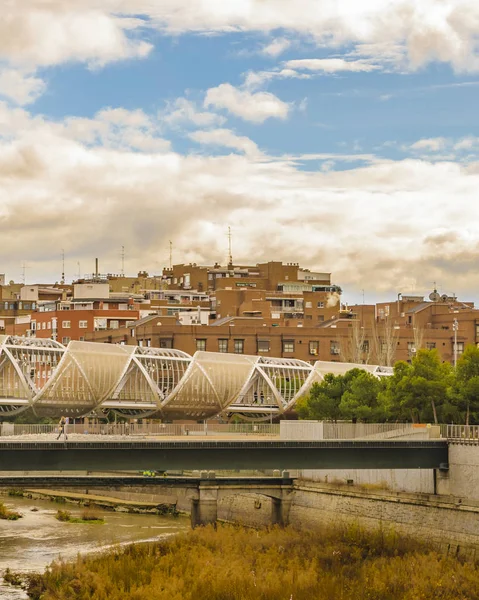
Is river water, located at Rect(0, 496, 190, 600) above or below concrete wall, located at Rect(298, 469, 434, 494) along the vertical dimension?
below

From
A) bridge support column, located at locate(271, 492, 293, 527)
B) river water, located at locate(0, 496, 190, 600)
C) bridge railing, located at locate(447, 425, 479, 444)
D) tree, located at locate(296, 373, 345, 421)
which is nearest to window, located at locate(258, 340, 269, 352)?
tree, located at locate(296, 373, 345, 421)

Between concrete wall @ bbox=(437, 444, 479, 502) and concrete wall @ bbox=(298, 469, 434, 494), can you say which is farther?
concrete wall @ bbox=(298, 469, 434, 494)

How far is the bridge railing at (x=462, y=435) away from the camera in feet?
197

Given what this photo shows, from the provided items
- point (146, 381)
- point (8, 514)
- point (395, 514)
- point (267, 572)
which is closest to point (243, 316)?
point (146, 381)

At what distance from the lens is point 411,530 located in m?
60.7

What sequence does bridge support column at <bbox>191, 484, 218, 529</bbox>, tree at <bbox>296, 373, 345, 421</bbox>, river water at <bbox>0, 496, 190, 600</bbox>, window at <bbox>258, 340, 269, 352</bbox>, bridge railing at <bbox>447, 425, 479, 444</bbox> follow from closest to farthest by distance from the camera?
bridge railing at <bbox>447, 425, 479, 444</bbox>, river water at <bbox>0, 496, 190, 600</bbox>, bridge support column at <bbox>191, 484, 218, 529</bbox>, tree at <bbox>296, 373, 345, 421</bbox>, window at <bbox>258, 340, 269, 352</bbox>

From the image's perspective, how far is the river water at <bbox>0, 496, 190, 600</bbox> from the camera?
6025 cm

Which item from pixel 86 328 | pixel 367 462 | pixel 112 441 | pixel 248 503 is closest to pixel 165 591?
pixel 112 441

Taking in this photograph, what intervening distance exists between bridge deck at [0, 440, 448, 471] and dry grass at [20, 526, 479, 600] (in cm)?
320

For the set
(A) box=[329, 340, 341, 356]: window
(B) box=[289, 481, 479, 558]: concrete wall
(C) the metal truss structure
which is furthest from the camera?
(A) box=[329, 340, 341, 356]: window

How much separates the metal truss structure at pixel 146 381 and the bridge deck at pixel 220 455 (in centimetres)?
3390

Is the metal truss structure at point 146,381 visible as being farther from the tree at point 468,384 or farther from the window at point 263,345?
the tree at point 468,384

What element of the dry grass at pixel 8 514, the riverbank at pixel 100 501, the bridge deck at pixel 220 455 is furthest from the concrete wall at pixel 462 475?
the dry grass at pixel 8 514

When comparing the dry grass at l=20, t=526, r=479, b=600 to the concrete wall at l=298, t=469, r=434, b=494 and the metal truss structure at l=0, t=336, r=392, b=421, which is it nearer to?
the concrete wall at l=298, t=469, r=434, b=494
